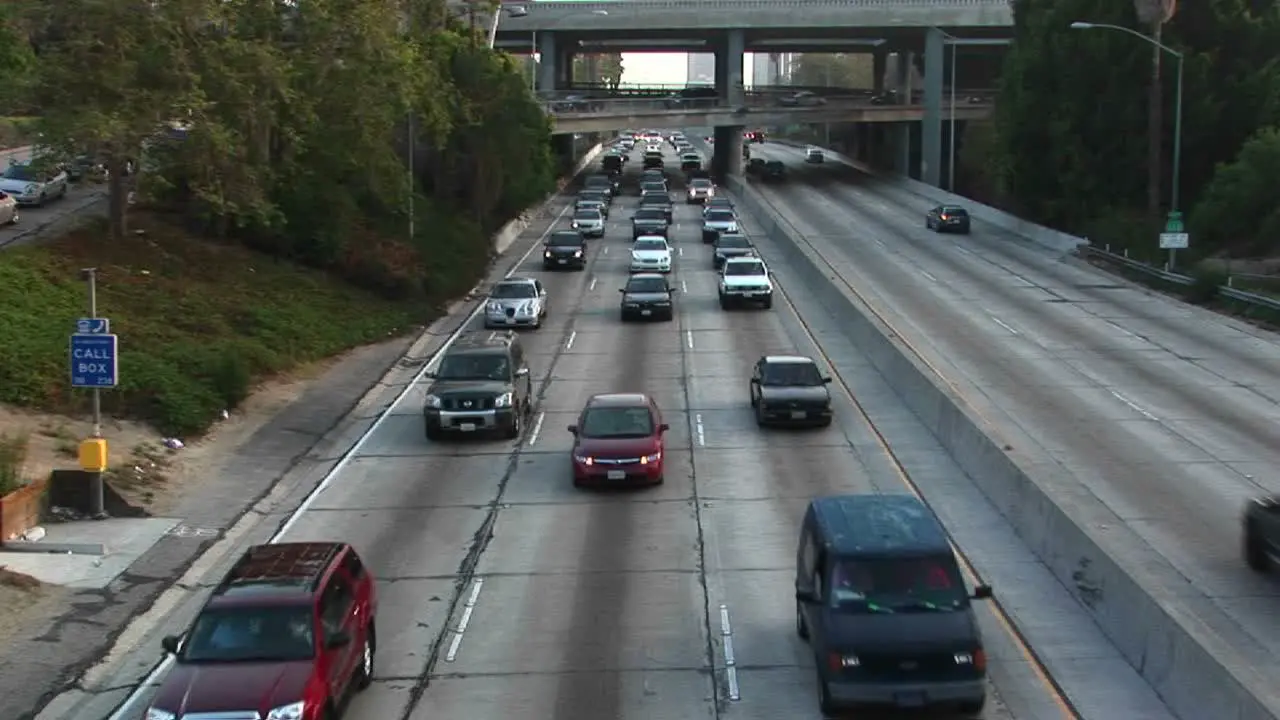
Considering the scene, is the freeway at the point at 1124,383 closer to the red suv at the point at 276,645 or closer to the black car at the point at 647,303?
the black car at the point at 647,303

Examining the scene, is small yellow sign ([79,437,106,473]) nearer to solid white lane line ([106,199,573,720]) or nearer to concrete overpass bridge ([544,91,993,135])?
solid white lane line ([106,199,573,720])

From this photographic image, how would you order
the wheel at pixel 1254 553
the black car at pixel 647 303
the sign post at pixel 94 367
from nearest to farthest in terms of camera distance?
the wheel at pixel 1254 553 → the sign post at pixel 94 367 → the black car at pixel 647 303

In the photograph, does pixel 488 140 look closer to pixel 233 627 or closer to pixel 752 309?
pixel 752 309

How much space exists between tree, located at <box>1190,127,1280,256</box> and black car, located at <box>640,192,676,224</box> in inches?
1008

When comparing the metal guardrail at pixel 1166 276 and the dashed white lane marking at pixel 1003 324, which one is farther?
the metal guardrail at pixel 1166 276

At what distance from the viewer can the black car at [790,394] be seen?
97.6 ft

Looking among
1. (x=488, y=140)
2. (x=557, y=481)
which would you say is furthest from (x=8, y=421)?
(x=488, y=140)

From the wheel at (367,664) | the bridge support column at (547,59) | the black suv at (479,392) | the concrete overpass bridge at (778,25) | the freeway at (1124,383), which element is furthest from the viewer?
the bridge support column at (547,59)

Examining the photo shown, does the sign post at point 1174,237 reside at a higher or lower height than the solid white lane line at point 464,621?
higher

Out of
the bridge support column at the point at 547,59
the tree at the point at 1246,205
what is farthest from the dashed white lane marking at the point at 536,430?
the bridge support column at the point at 547,59

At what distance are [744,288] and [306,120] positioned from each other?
13918 millimetres

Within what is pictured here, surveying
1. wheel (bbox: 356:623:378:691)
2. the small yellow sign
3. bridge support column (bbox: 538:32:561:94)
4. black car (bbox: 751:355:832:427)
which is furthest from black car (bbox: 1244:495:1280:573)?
bridge support column (bbox: 538:32:561:94)

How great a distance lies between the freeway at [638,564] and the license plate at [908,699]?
112cm

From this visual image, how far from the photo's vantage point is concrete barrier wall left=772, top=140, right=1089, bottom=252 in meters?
63.7
